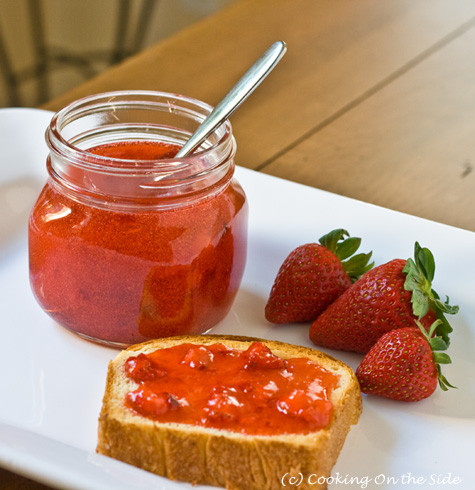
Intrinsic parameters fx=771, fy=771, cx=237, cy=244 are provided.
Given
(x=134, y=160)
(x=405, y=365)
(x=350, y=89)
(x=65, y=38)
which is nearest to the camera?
(x=405, y=365)

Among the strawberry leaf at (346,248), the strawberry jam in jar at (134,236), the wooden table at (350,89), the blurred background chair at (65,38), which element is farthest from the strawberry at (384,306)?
the blurred background chair at (65,38)

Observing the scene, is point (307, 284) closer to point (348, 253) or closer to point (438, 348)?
point (348, 253)

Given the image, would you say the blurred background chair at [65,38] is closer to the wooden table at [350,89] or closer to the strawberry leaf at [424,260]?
the wooden table at [350,89]

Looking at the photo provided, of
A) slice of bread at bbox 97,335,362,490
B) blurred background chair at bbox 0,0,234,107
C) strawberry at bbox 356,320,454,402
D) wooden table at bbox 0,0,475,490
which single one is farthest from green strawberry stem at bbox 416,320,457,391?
blurred background chair at bbox 0,0,234,107

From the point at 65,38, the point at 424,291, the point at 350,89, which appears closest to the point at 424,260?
the point at 424,291

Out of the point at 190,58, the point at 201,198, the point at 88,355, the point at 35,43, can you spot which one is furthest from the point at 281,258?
the point at 35,43

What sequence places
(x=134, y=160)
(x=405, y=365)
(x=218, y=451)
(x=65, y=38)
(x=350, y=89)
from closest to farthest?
(x=218, y=451), (x=405, y=365), (x=134, y=160), (x=350, y=89), (x=65, y=38)

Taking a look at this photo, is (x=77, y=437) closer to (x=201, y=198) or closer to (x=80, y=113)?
(x=201, y=198)
